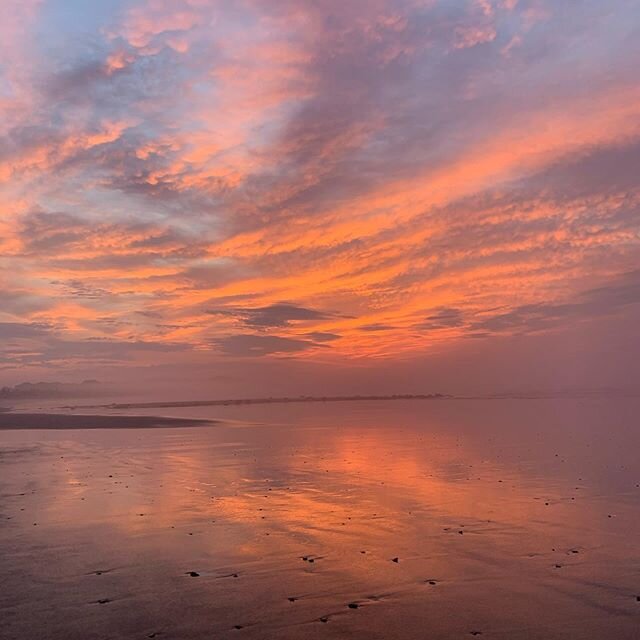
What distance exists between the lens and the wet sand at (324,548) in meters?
8.37

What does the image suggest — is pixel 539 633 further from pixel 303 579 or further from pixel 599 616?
pixel 303 579

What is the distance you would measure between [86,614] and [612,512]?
1202 cm

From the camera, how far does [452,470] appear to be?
21578mm

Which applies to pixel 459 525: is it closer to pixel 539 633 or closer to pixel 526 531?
pixel 526 531

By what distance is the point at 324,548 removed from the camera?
11898 millimetres

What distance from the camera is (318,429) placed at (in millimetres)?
42125

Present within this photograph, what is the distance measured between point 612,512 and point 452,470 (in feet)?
23.8

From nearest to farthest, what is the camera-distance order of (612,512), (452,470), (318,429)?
(612,512) < (452,470) < (318,429)

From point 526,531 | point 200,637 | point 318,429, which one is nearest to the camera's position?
point 200,637

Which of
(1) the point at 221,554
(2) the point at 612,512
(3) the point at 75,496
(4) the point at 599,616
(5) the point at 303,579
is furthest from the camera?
(3) the point at 75,496

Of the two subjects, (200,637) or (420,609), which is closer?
(200,637)

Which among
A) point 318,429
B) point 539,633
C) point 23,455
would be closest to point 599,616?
point 539,633

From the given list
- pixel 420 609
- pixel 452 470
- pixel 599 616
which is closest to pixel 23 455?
pixel 452 470

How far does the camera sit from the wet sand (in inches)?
329
